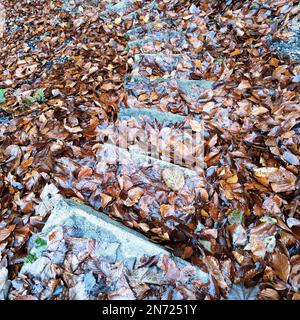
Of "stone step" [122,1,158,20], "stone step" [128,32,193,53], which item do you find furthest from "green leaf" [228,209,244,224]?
"stone step" [122,1,158,20]

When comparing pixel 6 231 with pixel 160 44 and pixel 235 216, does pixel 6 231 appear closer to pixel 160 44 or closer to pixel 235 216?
pixel 235 216

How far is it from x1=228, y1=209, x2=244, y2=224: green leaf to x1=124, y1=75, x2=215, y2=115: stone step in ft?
4.49

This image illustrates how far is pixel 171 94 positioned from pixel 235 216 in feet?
5.87

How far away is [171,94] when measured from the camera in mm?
3719

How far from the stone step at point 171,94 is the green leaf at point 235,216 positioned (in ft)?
4.49

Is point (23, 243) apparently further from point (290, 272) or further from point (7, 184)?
point (290, 272)

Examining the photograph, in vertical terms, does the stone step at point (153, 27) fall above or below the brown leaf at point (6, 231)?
above

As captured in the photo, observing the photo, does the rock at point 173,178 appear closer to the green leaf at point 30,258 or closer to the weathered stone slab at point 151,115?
the weathered stone slab at point 151,115

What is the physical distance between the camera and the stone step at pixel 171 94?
3572 mm

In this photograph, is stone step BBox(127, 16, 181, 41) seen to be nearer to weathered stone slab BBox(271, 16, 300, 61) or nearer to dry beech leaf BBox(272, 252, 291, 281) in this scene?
weathered stone slab BBox(271, 16, 300, 61)

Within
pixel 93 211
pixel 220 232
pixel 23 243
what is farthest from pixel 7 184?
pixel 220 232

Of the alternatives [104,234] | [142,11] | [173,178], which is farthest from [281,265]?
[142,11]

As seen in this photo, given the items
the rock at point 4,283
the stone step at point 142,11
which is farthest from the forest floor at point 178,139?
the stone step at point 142,11
